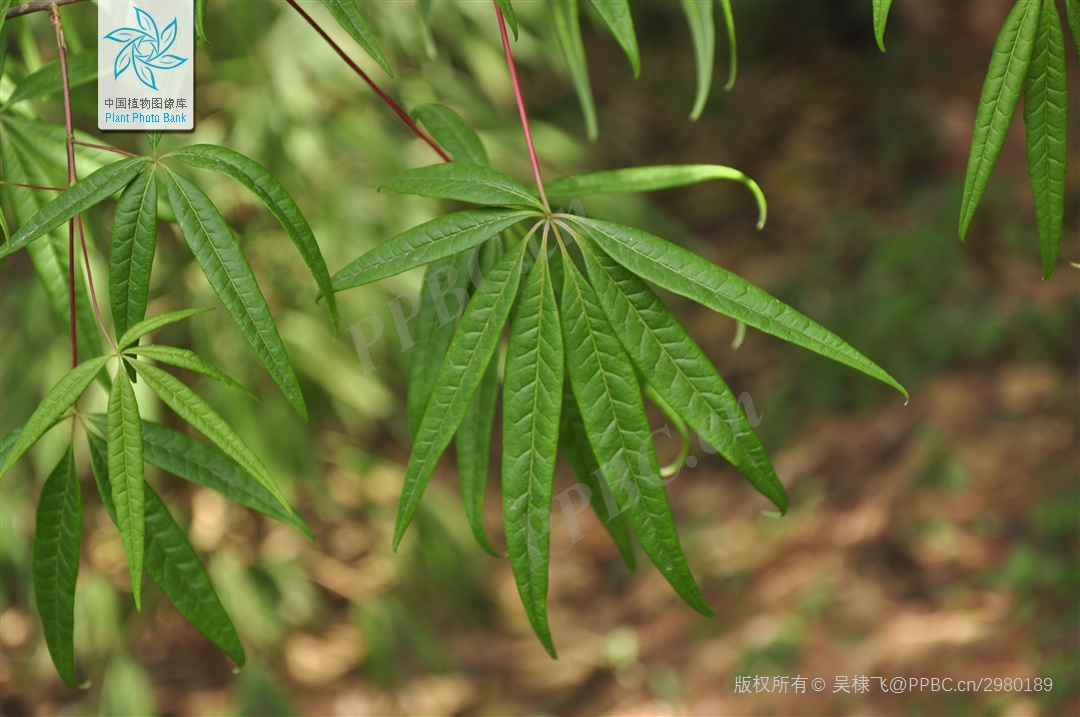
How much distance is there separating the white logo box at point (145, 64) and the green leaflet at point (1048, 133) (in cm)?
50

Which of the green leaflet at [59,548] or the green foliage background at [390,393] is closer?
the green leaflet at [59,548]

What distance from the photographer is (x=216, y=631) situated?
51cm

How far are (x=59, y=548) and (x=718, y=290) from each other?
413 millimetres

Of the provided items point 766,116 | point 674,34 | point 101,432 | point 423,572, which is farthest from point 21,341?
point 674,34

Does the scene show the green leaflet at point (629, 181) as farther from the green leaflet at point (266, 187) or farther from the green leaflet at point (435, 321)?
the green leaflet at point (266, 187)

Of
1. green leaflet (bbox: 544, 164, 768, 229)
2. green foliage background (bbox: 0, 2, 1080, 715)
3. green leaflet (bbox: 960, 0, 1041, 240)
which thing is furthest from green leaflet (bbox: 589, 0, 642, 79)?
green foliage background (bbox: 0, 2, 1080, 715)

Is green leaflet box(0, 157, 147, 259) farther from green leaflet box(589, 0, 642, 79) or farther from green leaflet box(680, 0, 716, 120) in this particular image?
green leaflet box(680, 0, 716, 120)

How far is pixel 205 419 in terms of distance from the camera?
1.40 ft

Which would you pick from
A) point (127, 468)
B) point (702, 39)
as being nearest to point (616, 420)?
point (127, 468)

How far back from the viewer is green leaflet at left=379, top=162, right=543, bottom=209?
0.48 metres

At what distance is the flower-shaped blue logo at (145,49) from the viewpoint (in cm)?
51

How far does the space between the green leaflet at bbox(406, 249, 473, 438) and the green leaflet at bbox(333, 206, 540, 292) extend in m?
0.10

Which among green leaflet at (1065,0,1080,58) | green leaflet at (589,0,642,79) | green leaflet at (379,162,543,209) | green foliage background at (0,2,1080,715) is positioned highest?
green leaflet at (1065,0,1080,58)

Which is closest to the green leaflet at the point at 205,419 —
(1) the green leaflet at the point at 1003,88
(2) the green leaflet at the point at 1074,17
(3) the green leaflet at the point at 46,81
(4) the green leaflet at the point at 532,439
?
(4) the green leaflet at the point at 532,439
